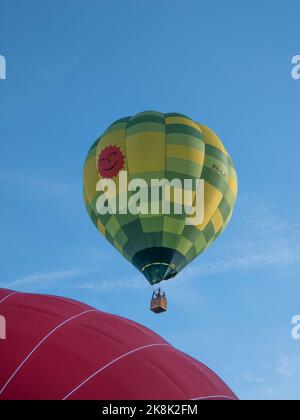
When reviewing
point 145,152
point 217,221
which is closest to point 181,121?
point 145,152

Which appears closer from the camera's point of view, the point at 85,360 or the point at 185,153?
the point at 85,360

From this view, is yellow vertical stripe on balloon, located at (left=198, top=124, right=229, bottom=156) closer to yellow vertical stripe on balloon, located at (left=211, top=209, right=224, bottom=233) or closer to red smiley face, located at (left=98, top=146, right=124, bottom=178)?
yellow vertical stripe on balloon, located at (left=211, top=209, right=224, bottom=233)

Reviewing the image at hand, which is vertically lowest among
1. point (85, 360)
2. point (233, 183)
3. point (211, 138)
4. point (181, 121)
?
point (85, 360)

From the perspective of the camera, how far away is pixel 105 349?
19.0ft

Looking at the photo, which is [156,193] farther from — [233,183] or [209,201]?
[233,183]

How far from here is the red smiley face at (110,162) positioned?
17.3 metres

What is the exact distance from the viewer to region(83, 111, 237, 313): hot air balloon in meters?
17.0

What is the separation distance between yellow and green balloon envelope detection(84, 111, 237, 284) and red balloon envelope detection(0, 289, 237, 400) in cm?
1033

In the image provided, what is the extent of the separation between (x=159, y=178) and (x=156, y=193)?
42 cm

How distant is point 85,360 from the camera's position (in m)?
5.58

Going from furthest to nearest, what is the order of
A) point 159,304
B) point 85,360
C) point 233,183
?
point 233,183, point 159,304, point 85,360

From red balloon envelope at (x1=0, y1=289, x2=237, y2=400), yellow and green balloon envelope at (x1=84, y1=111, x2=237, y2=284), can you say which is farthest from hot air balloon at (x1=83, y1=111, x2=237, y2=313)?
red balloon envelope at (x1=0, y1=289, x2=237, y2=400)

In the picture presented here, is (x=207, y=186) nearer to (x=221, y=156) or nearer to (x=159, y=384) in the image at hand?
(x=221, y=156)
